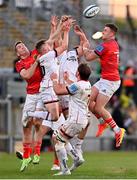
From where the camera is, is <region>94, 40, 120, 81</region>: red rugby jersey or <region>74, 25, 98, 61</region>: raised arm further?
<region>94, 40, 120, 81</region>: red rugby jersey

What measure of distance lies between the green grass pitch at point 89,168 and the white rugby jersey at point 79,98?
1047 mm

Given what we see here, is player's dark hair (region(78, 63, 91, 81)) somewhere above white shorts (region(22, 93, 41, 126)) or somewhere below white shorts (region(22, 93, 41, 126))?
above

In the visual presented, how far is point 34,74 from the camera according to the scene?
19281 millimetres


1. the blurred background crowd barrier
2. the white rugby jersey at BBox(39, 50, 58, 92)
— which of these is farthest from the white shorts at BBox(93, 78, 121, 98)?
the blurred background crowd barrier

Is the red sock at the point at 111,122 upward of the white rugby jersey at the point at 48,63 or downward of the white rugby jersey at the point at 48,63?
downward

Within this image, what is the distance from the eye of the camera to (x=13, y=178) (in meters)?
16.4

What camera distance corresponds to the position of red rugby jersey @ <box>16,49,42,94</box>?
62.4 feet

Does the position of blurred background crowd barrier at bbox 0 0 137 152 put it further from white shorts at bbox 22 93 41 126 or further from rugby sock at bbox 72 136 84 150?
rugby sock at bbox 72 136 84 150

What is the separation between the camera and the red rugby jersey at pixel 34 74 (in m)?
19.0

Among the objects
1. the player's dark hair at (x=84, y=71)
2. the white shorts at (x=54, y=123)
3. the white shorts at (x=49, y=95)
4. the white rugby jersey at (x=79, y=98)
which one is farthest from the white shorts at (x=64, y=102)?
the player's dark hair at (x=84, y=71)

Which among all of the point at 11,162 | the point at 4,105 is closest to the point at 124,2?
the point at 4,105

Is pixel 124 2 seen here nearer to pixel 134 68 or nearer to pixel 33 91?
pixel 134 68

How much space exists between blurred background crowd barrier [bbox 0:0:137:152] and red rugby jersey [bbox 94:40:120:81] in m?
8.18

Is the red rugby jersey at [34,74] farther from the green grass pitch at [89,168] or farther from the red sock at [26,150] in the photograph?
the green grass pitch at [89,168]
